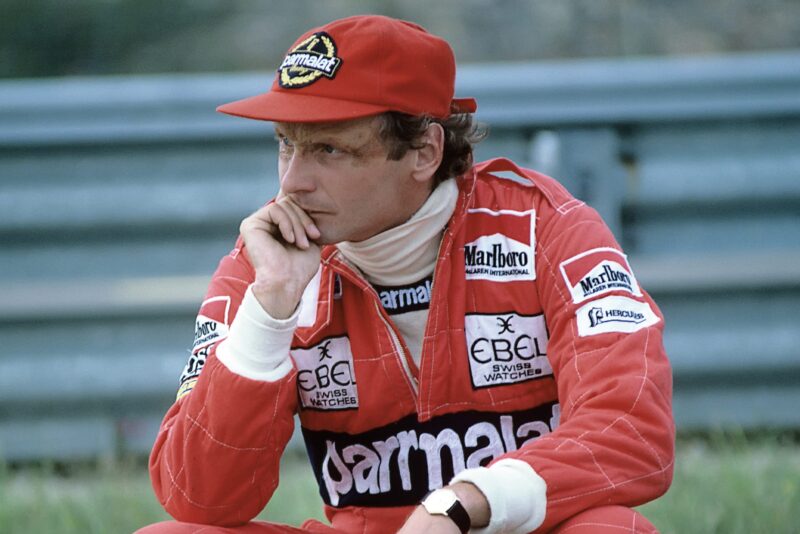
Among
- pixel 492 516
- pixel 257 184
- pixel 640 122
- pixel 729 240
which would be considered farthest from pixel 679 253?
pixel 492 516

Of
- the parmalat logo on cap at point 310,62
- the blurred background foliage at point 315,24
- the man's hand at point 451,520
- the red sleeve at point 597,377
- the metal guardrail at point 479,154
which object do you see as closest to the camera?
the man's hand at point 451,520

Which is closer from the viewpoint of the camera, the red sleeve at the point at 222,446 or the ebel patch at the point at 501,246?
the red sleeve at the point at 222,446

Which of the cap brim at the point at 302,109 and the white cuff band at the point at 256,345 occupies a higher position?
the cap brim at the point at 302,109

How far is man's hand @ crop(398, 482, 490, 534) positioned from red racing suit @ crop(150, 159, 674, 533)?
237 millimetres

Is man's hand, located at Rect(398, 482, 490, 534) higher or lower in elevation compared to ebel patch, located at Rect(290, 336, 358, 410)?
lower

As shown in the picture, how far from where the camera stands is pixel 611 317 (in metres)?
2.86

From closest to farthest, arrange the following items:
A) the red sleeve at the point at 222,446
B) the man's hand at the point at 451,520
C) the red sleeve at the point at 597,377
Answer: the man's hand at the point at 451,520, the red sleeve at the point at 597,377, the red sleeve at the point at 222,446

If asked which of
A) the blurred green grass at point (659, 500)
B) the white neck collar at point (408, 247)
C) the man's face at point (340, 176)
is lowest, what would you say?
the blurred green grass at point (659, 500)

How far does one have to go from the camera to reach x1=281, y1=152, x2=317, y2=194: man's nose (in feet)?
9.63

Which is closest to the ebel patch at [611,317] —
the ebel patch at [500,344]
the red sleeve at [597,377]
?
the red sleeve at [597,377]

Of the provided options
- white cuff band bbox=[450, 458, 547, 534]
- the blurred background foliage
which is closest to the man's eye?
white cuff band bbox=[450, 458, 547, 534]

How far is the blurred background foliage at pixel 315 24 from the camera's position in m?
5.34

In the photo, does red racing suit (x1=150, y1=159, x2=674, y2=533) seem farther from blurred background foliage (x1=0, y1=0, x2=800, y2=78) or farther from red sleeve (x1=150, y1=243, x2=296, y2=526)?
blurred background foliage (x1=0, y1=0, x2=800, y2=78)

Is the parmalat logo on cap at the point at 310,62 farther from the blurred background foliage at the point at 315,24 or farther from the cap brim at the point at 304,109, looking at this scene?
the blurred background foliage at the point at 315,24
